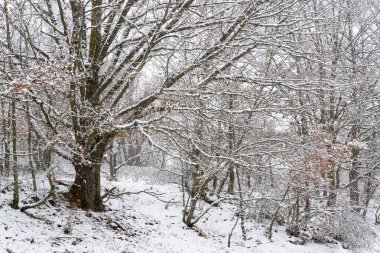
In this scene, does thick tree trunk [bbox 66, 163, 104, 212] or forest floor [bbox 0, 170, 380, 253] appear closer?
forest floor [bbox 0, 170, 380, 253]

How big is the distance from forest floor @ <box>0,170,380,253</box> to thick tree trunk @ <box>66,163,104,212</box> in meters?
0.33

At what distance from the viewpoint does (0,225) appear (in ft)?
26.2

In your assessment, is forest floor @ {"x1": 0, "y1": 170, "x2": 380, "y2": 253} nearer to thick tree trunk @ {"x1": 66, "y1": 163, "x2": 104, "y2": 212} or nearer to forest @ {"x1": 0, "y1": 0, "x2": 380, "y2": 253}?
forest @ {"x1": 0, "y1": 0, "x2": 380, "y2": 253}

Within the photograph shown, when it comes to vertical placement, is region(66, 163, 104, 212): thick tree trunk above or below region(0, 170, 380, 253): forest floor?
above

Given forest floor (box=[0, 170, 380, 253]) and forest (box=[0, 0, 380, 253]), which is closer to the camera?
forest floor (box=[0, 170, 380, 253])

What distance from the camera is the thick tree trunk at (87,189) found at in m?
10.6

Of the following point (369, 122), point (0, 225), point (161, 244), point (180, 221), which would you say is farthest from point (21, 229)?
point (369, 122)

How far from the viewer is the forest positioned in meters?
8.52

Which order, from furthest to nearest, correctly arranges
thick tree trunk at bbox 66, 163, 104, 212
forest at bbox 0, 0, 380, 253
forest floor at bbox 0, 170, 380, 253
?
thick tree trunk at bbox 66, 163, 104, 212 < forest at bbox 0, 0, 380, 253 < forest floor at bbox 0, 170, 380, 253

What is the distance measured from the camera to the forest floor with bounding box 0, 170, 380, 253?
8.32 metres

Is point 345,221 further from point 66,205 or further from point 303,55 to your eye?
point 66,205

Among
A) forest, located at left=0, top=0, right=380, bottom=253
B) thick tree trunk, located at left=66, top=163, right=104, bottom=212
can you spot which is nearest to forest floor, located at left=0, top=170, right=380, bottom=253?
forest, located at left=0, top=0, right=380, bottom=253

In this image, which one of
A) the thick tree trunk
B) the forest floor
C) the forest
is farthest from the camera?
the thick tree trunk

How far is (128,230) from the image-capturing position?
434 inches
